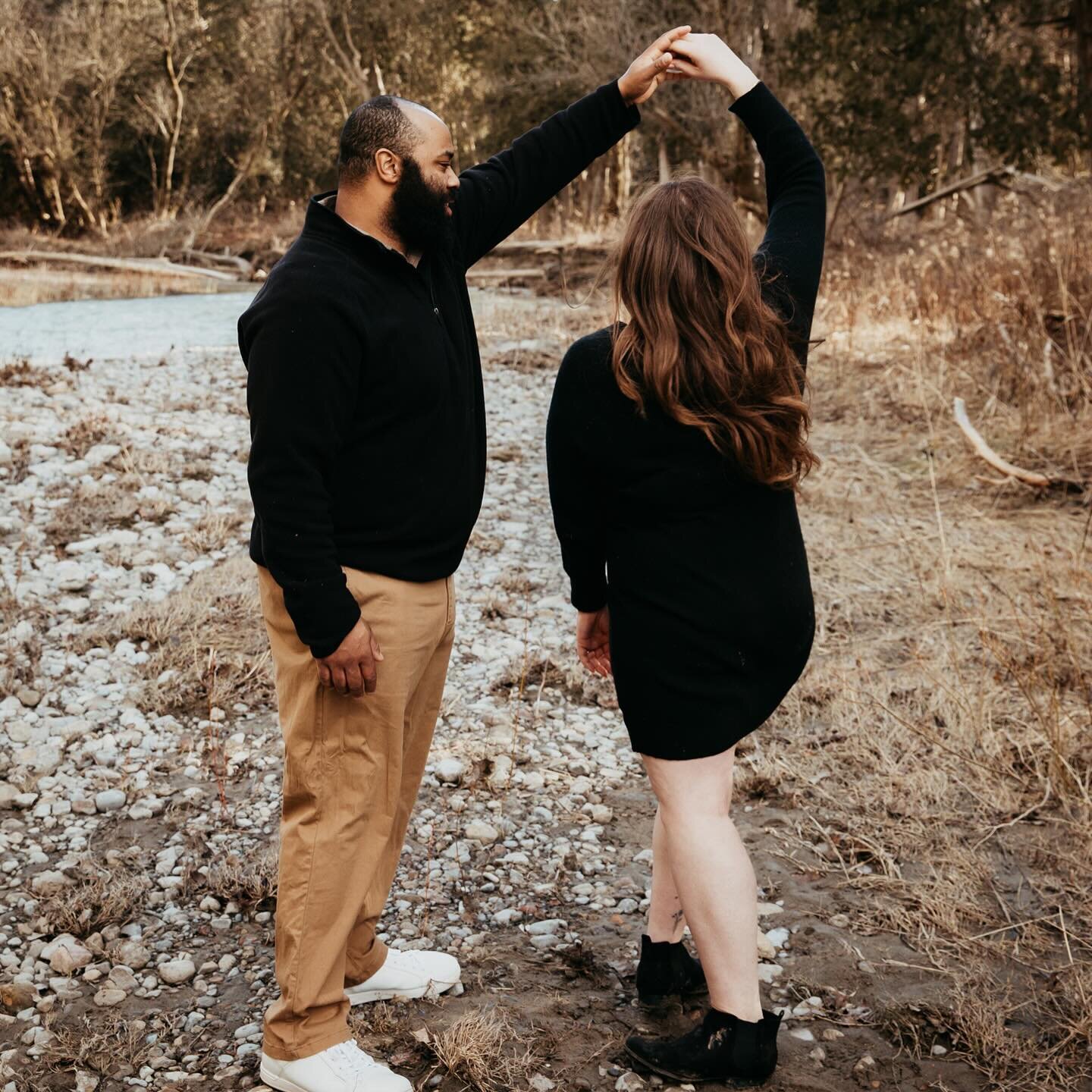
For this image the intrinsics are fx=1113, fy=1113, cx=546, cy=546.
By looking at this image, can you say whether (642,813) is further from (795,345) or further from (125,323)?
(125,323)

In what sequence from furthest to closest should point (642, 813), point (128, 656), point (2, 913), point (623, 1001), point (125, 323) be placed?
point (125, 323) < point (128, 656) < point (642, 813) < point (2, 913) < point (623, 1001)

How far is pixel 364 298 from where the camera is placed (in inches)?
91.4

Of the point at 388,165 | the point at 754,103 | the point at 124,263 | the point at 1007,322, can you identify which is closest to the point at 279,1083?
the point at 388,165

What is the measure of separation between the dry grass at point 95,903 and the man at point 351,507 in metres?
0.94

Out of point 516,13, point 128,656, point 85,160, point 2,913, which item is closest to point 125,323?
point 128,656

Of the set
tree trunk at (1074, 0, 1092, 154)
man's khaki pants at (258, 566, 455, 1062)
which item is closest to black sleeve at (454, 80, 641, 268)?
man's khaki pants at (258, 566, 455, 1062)

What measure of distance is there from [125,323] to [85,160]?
1683 centimetres

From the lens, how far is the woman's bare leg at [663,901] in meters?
2.71

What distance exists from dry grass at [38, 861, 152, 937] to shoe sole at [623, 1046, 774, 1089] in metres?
1.62

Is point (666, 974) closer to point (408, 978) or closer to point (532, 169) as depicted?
point (408, 978)

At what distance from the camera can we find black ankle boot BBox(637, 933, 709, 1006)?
2828 mm

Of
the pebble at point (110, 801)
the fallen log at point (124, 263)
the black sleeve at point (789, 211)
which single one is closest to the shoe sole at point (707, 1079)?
the black sleeve at point (789, 211)

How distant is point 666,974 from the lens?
2.84m

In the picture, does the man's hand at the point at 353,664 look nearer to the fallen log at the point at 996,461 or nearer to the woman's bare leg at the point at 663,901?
the woman's bare leg at the point at 663,901
